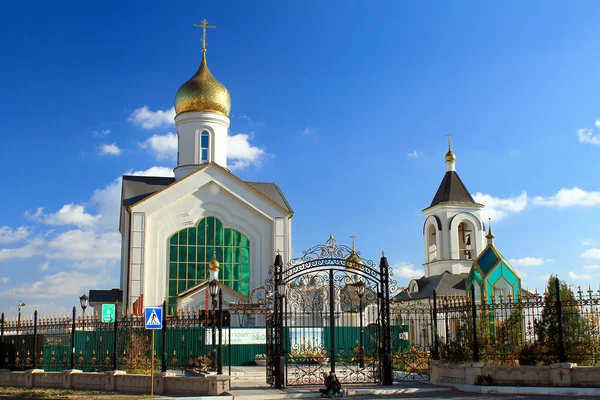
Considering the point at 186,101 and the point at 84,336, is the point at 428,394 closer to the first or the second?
the point at 84,336

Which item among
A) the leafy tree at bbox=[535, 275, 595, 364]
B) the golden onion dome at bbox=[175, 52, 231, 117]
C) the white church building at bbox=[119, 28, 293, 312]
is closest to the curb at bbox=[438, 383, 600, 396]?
the leafy tree at bbox=[535, 275, 595, 364]

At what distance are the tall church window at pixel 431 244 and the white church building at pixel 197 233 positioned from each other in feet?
43.0

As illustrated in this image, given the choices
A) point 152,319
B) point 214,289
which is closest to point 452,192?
point 214,289

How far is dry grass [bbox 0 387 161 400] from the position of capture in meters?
16.6

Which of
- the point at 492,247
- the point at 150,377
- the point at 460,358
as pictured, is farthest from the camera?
the point at 492,247

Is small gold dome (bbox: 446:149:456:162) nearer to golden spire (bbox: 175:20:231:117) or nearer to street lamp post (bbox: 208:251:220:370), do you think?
golden spire (bbox: 175:20:231:117)

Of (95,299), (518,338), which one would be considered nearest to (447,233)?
(95,299)

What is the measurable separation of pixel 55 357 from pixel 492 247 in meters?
20.1

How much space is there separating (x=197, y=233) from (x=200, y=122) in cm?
672

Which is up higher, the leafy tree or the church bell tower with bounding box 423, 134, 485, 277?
the church bell tower with bounding box 423, 134, 485, 277

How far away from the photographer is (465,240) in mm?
46531

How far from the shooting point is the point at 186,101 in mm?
39469

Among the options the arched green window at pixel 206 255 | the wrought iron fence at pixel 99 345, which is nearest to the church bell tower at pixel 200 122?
the arched green window at pixel 206 255

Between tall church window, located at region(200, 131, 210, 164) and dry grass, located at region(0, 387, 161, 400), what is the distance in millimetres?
21413
